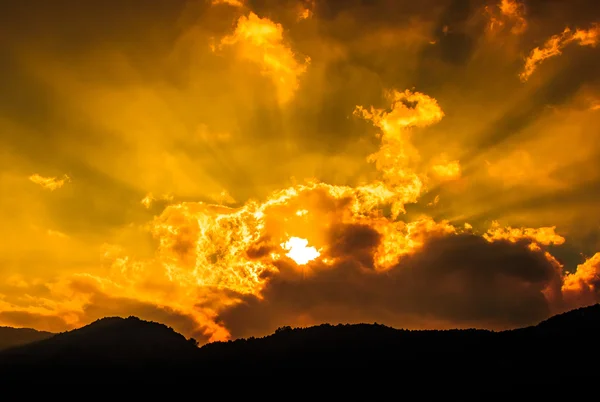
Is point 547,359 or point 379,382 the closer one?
point 547,359

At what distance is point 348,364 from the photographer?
190 meters

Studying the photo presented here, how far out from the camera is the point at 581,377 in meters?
129

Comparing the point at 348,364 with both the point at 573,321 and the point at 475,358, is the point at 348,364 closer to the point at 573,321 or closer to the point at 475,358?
the point at 475,358

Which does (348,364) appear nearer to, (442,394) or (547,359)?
(442,394)

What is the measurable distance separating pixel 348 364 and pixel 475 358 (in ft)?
161

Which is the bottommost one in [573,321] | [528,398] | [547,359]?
[528,398]

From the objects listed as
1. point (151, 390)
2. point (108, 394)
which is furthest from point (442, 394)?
point (108, 394)

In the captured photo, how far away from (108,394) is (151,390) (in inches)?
649

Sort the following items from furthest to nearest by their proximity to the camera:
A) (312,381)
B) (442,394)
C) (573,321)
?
(312,381)
(573,321)
(442,394)

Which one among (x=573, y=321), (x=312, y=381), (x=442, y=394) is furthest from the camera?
(x=312, y=381)

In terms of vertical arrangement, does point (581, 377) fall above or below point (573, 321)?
below

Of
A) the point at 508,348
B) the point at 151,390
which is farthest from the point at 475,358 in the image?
the point at 151,390

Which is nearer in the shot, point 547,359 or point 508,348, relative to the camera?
point 547,359

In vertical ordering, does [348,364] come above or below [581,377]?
above
